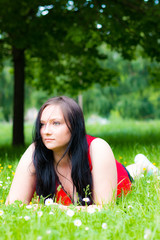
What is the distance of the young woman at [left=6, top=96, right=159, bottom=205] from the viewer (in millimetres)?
2650

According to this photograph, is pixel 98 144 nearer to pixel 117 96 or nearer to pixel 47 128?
pixel 47 128

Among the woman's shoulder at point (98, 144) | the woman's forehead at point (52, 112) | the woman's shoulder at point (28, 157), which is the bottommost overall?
the woman's shoulder at point (28, 157)

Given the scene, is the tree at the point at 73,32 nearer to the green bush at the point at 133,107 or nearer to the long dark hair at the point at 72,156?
the long dark hair at the point at 72,156

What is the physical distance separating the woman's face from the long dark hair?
0.13ft

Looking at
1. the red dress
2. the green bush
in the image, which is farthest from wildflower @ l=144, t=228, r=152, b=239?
the green bush

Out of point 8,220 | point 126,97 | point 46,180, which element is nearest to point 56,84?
point 46,180

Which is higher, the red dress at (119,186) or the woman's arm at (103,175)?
the woman's arm at (103,175)

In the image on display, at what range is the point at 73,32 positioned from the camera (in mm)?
5977

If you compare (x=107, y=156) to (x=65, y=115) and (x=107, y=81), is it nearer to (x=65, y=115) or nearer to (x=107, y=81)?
(x=65, y=115)

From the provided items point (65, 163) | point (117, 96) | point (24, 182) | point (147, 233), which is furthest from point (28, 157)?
point (117, 96)

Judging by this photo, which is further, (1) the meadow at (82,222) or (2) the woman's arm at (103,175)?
(2) the woman's arm at (103,175)

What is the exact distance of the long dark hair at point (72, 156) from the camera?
2721 millimetres

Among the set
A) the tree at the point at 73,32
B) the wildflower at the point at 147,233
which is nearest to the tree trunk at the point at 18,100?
the tree at the point at 73,32

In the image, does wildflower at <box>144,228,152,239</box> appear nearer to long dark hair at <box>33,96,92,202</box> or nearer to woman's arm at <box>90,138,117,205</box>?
woman's arm at <box>90,138,117,205</box>
